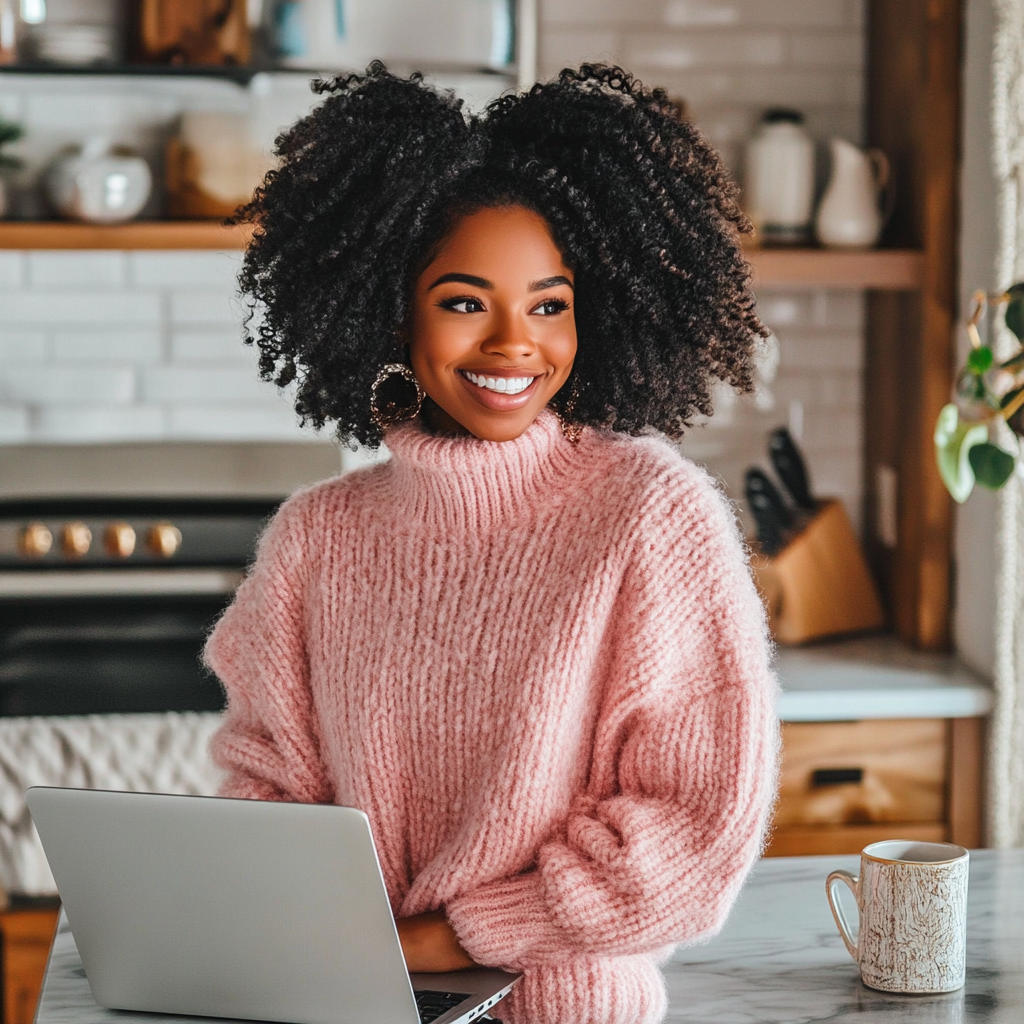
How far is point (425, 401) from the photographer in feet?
3.42

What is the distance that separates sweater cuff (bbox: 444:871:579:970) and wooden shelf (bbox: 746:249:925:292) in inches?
57.4

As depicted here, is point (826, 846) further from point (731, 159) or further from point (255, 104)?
point (255, 104)

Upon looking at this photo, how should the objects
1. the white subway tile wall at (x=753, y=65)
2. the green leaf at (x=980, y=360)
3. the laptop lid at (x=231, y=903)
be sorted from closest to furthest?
the laptop lid at (x=231, y=903), the green leaf at (x=980, y=360), the white subway tile wall at (x=753, y=65)

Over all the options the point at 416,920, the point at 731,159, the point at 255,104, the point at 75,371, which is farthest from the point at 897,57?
the point at 416,920

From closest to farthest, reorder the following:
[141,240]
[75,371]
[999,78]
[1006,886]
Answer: [1006,886] < [999,78] < [141,240] < [75,371]

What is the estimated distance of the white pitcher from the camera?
2223 millimetres

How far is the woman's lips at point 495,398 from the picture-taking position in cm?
96

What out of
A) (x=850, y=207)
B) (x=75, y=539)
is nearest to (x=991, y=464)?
(x=850, y=207)

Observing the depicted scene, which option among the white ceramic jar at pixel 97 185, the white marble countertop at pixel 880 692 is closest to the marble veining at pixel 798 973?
the white marble countertop at pixel 880 692

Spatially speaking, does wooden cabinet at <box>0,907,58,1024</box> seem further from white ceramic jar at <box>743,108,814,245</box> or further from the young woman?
white ceramic jar at <box>743,108,814,245</box>

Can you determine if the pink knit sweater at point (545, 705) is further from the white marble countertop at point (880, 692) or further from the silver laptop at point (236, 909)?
the white marble countertop at point (880, 692)

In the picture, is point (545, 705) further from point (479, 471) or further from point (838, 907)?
point (838, 907)

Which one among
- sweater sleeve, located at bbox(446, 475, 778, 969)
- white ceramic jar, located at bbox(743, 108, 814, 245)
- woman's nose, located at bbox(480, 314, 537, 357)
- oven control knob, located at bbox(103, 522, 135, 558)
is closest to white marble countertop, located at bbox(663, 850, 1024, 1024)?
sweater sleeve, located at bbox(446, 475, 778, 969)

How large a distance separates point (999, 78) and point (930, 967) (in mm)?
1374
